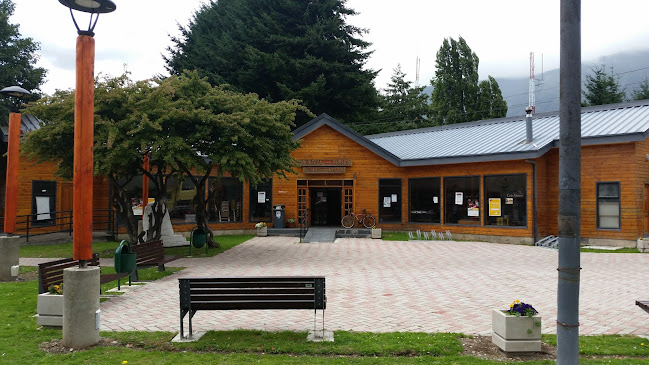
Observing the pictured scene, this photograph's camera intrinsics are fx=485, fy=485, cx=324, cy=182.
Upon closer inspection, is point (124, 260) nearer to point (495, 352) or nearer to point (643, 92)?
point (495, 352)

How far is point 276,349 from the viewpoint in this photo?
5.78m

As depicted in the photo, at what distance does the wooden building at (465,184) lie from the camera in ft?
58.4

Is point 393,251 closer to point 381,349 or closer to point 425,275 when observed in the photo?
point 425,275

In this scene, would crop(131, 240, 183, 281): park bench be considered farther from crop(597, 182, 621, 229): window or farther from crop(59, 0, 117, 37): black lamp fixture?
crop(597, 182, 621, 229): window

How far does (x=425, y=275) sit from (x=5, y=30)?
29.0 meters

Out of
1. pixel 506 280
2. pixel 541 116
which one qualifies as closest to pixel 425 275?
pixel 506 280

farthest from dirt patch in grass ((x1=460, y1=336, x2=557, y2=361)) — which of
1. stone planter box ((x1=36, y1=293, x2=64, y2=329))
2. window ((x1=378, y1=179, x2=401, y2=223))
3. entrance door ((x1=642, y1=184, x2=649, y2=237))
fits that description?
window ((x1=378, y1=179, x2=401, y2=223))

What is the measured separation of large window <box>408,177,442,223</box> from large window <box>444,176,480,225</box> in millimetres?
510

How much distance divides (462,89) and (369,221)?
27791mm

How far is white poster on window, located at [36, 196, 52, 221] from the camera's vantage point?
20016mm

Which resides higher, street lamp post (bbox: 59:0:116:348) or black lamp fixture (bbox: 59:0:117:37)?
black lamp fixture (bbox: 59:0:117:37)

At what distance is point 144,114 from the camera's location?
13047 millimetres

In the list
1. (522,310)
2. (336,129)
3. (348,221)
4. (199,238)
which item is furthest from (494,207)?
(522,310)

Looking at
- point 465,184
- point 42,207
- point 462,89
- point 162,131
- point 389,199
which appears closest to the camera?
point 162,131
